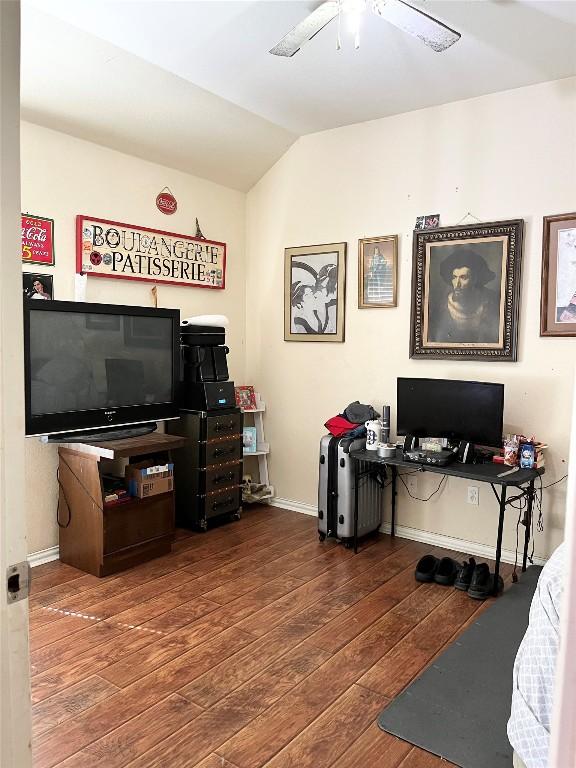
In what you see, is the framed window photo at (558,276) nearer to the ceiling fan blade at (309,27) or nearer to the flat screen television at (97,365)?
the ceiling fan blade at (309,27)

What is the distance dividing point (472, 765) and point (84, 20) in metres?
3.43

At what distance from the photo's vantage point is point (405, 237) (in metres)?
3.88

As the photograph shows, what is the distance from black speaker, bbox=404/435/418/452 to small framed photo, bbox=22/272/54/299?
2340 mm

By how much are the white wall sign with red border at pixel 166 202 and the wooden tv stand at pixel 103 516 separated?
1652 millimetres

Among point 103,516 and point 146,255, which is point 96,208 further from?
point 103,516

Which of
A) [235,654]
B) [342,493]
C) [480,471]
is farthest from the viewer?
[342,493]

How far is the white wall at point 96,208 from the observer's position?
3367mm

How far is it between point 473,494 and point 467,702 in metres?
1.67

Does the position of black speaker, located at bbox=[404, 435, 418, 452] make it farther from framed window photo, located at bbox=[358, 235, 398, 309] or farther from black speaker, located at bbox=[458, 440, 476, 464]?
framed window photo, located at bbox=[358, 235, 398, 309]

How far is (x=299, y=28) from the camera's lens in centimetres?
235

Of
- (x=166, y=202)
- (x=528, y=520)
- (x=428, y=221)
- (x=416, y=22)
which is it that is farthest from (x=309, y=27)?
(x=528, y=520)

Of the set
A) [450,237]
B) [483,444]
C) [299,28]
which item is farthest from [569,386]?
[299,28]

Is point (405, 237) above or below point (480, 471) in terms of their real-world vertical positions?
above

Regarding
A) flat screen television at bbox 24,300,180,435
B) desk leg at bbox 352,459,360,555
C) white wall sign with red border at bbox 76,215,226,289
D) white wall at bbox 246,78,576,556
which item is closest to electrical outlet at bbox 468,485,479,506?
white wall at bbox 246,78,576,556
